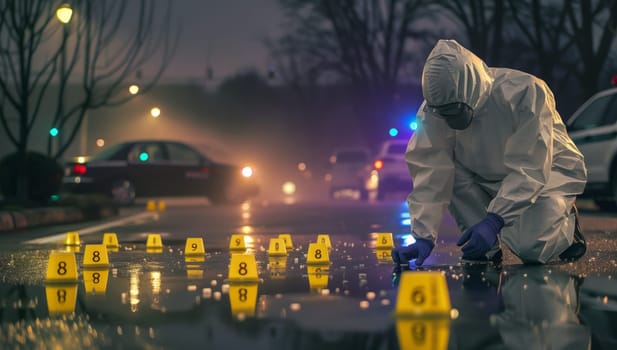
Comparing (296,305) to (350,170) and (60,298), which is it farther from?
(350,170)

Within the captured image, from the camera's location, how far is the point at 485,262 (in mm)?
9969

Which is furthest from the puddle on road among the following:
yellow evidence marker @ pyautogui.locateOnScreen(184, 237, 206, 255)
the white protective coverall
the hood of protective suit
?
yellow evidence marker @ pyautogui.locateOnScreen(184, 237, 206, 255)

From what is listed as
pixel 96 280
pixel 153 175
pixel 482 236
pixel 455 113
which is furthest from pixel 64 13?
pixel 482 236

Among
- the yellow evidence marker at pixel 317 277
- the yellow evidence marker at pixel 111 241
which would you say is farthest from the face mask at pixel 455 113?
the yellow evidence marker at pixel 111 241

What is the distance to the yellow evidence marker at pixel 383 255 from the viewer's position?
10.7 meters

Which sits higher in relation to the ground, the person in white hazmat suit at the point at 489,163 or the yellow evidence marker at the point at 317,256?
the person in white hazmat suit at the point at 489,163

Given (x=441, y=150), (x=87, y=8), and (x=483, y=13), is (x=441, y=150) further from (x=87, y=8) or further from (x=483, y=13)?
(x=483, y=13)

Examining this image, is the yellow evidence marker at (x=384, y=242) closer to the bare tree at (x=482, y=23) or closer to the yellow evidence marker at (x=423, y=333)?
the yellow evidence marker at (x=423, y=333)

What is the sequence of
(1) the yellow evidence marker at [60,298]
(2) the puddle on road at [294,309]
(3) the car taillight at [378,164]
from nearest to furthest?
(2) the puddle on road at [294,309] → (1) the yellow evidence marker at [60,298] → (3) the car taillight at [378,164]

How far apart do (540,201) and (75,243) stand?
244 inches

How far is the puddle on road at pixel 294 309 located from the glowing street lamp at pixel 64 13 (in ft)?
41.7

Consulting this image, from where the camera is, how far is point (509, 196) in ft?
29.0

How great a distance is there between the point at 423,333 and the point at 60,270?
3.63m

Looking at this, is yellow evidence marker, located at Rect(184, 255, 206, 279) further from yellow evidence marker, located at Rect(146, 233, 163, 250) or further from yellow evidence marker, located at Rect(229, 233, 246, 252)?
yellow evidence marker, located at Rect(146, 233, 163, 250)
